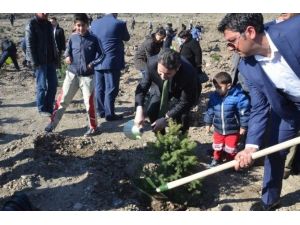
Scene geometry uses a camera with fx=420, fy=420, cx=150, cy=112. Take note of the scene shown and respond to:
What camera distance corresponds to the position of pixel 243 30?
3348mm

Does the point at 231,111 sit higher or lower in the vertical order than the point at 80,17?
lower

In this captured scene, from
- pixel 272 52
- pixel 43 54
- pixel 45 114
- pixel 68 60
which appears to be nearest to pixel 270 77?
pixel 272 52

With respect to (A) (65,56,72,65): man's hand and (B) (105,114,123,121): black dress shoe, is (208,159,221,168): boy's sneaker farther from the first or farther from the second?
(A) (65,56,72,65): man's hand

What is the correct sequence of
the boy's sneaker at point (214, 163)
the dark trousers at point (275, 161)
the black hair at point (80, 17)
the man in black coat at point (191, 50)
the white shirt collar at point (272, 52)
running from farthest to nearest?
1. the man in black coat at point (191, 50)
2. the black hair at point (80, 17)
3. the boy's sneaker at point (214, 163)
4. the dark trousers at point (275, 161)
5. the white shirt collar at point (272, 52)

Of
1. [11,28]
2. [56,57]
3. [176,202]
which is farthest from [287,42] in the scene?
[11,28]

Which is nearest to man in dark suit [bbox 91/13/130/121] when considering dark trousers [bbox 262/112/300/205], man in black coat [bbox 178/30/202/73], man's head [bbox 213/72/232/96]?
man in black coat [bbox 178/30/202/73]

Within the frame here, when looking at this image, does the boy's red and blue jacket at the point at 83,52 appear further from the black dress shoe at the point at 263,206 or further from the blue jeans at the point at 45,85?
the black dress shoe at the point at 263,206

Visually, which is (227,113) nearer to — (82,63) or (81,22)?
(82,63)

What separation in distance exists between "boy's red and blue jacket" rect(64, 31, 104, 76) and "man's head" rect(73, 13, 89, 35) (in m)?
0.09

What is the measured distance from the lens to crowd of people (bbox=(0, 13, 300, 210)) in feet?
11.3

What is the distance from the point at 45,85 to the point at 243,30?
14.6 ft

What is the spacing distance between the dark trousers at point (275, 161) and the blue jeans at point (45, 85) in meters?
4.07

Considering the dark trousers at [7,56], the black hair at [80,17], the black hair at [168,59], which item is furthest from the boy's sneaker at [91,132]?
the dark trousers at [7,56]

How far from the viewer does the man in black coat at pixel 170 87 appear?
4.56 meters
